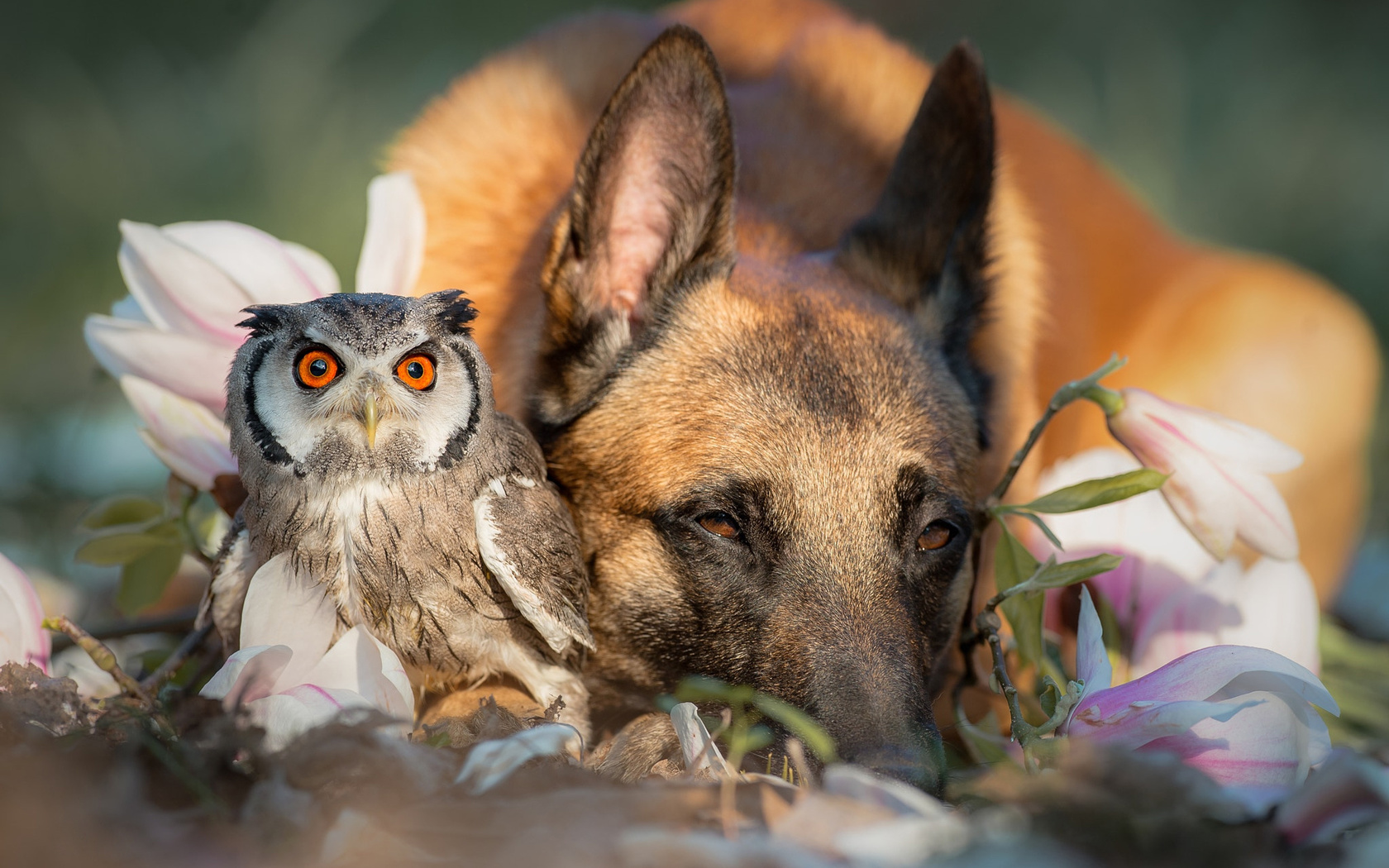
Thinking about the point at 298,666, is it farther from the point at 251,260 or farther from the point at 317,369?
the point at 251,260

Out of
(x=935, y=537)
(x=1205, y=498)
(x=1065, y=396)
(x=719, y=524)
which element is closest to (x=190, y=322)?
(x=719, y=524)

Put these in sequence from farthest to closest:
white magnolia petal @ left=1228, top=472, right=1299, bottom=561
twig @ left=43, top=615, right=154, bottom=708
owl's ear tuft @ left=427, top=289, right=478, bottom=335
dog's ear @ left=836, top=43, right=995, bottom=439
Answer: dog's ear @ left=836, top=43, right=995, bottom=439 < white magnolia petal @ left=1228, top=472, right=1299, bottom=561 < owl's ear tuft @ left=427, top=289, right=478, bottom=335 < twig @ left=43, top=615, right=154, bottom=708

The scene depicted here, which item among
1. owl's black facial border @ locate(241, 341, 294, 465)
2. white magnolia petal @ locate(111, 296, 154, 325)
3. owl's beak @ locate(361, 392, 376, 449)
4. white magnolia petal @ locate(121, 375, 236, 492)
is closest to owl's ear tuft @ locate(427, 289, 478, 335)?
owl's beak @ locate(361, 392, 376, 449)

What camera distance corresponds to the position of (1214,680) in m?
1.31

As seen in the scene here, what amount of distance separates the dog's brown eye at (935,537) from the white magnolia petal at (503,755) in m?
0.84

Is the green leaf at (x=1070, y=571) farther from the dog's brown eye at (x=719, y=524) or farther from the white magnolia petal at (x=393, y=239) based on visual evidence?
the white magnolia petal at (x=393, y=239)

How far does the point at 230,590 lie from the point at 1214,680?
1351mm

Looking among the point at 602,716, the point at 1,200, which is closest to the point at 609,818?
the point at 602,716

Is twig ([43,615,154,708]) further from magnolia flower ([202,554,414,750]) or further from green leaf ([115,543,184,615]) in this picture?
green leaf ([115,543,184,615])

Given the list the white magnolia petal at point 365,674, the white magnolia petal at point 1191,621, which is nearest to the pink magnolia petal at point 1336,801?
the white magnolia petal at point 1191,621

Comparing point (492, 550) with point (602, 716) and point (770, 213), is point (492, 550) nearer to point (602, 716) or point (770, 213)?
point (602, 716)

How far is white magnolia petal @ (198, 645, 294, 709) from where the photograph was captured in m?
1.26

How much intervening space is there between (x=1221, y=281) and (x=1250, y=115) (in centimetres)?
445

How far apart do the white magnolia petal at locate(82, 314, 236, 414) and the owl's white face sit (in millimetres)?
289
